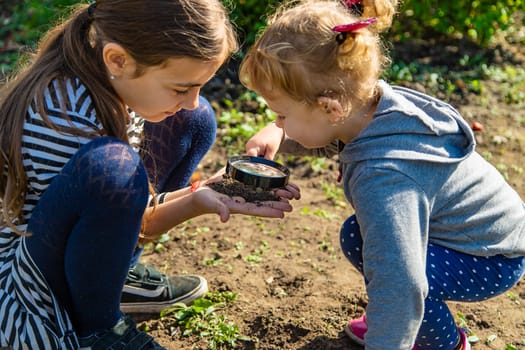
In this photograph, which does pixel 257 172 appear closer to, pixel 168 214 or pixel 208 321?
pixel 168 214

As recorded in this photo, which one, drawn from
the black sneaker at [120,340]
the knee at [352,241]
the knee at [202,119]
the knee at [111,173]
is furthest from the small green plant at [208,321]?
the knee at [111,173]

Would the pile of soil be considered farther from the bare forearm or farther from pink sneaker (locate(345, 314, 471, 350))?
pink sneaker (locate(345, 314, 471, 350))

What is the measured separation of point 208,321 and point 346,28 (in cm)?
126

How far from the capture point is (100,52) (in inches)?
88.8

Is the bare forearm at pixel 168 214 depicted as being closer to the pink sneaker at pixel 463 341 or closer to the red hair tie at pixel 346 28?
the red hair tie at pixel 346 28

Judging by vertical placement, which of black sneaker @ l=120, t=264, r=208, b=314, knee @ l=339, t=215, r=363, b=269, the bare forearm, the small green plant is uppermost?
the bare forearm

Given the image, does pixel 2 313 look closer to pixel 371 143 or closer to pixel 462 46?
pixel 371 143

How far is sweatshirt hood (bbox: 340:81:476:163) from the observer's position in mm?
2098

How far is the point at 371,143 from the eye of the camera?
2.11 m

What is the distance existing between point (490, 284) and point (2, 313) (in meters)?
1.51

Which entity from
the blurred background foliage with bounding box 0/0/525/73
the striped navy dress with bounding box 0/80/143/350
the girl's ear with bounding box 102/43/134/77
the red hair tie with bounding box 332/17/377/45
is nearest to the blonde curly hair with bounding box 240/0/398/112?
the red hair tie with bounding box 332/17/377/45

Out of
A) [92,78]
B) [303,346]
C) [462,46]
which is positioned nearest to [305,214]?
[303,346]

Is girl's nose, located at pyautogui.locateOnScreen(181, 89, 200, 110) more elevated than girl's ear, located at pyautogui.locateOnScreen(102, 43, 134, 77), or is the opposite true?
girl's ear, located at pyautogui.locateOnScreen(102, 43, 134, 77)

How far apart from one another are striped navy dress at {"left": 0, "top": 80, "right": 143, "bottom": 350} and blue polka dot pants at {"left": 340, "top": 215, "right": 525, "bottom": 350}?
1111 mm
